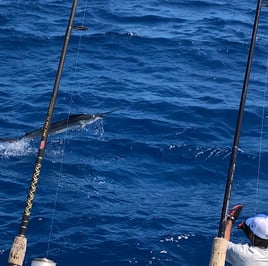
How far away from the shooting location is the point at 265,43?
21.0 m

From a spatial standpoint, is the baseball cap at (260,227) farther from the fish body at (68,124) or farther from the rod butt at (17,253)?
the fish body at (68,124)

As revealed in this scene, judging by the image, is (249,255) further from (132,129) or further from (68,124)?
(132,129)

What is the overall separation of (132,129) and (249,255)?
904cm

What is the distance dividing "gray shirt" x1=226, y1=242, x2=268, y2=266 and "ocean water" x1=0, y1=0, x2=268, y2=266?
3.65 meters

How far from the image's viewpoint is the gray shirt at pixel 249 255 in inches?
251

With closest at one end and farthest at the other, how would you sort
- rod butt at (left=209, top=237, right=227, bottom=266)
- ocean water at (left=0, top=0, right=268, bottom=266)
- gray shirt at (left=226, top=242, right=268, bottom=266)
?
gray shirt at (left=226, top=242, right=268, bottom=266) < rod butt at (left=209, top=237, right=227, bottom=266) < ocean water at (left=0, top=0, right=268, bottom=266)

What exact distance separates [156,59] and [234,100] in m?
3.59

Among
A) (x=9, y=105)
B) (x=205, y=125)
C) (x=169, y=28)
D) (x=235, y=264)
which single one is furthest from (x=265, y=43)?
(x=235, y=264)

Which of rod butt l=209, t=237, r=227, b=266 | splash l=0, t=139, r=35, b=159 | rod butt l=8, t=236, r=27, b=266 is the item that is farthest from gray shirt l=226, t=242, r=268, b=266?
splash l=0, t=139, r=35, b=159

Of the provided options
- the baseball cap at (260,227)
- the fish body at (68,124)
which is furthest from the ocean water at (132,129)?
the baseball cap at (260,227)

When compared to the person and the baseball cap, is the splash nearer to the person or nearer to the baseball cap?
the person

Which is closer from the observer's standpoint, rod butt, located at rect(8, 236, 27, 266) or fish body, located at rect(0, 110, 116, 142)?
rod butt, located at rect(8, 236, 27, 266)

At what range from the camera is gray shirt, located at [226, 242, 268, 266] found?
638 cm

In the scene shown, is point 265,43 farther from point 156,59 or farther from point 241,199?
point 241,199
